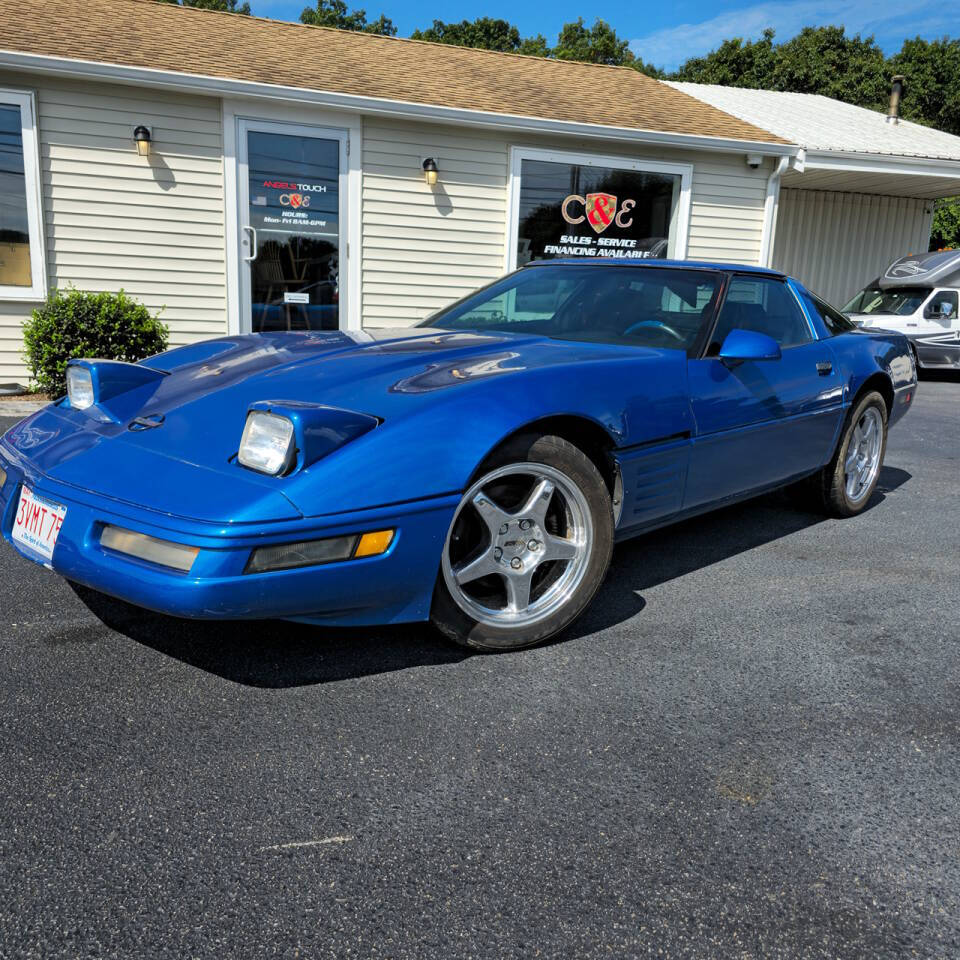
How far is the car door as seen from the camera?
3.25m

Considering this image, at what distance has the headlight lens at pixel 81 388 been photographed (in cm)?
290

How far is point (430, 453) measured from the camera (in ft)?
7.75

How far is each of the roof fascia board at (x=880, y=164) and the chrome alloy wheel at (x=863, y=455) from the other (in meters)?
8.44

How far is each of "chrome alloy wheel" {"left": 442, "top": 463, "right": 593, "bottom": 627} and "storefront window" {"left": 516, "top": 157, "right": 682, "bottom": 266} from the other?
7.70 meters

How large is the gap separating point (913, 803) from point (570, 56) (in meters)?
44.7

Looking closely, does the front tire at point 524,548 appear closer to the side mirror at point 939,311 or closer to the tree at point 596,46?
the side mirror at point 939,311

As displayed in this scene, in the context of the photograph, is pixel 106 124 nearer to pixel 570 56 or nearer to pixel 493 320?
pixel 493 320

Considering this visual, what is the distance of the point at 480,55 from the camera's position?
473 inches

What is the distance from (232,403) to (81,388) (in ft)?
2.27

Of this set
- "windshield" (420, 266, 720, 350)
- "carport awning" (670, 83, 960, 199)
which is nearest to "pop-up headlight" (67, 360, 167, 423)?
"windshield" (420, 266, 720, 350)

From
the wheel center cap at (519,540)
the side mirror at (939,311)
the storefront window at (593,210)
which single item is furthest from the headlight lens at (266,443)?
the side mirror at (939,311)

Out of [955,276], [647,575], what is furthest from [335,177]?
[955,276]

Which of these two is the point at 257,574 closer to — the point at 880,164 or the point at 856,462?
the point at 856,462

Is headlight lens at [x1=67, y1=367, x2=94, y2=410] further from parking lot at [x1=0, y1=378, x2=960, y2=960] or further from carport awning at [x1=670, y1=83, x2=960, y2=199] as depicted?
carport awning at [x1=670, y1=83, x2=960, y2=199]
